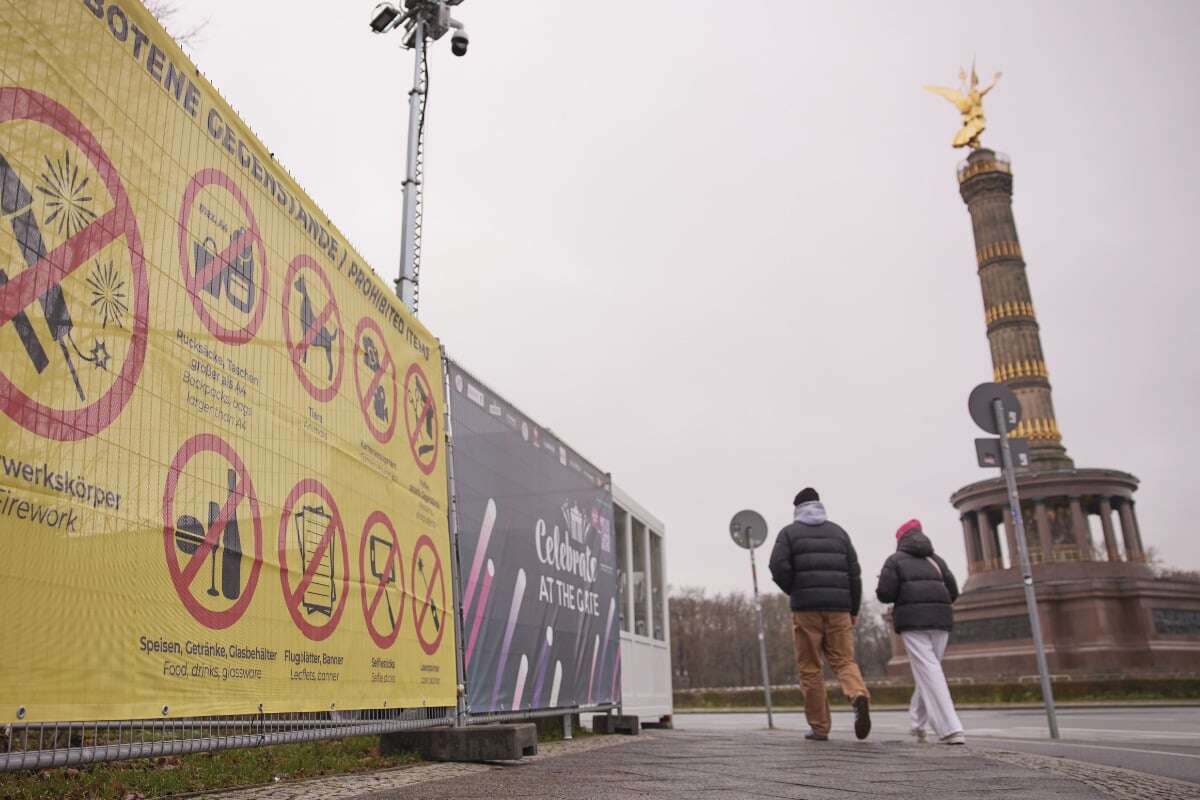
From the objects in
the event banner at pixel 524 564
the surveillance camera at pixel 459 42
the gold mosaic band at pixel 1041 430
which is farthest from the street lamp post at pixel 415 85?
the gold mosaic band at pixel 1041 430

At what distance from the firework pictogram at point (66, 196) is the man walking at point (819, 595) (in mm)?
7035

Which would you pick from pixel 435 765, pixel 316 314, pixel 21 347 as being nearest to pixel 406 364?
pixel 316 314

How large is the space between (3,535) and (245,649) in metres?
1.45

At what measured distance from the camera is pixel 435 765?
5801 millimetres

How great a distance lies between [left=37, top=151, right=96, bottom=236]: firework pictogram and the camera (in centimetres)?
317

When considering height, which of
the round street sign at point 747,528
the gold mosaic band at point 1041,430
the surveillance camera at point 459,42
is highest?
the gold mosaic band at point 1041,430

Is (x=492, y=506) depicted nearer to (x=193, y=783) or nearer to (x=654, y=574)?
(x=193, y=783)

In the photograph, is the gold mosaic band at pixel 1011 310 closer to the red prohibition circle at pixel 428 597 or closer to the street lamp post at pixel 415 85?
the street lamp post at pixel 415 85

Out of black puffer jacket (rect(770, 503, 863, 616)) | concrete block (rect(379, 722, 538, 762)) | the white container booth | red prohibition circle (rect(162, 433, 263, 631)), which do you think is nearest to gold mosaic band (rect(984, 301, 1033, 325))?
the white container booth

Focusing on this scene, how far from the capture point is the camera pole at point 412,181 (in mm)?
8891

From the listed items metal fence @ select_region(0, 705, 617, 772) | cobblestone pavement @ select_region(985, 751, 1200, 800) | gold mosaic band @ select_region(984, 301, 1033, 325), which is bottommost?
cobblestone pavement @ select_region(985, 751, 1200, 800)

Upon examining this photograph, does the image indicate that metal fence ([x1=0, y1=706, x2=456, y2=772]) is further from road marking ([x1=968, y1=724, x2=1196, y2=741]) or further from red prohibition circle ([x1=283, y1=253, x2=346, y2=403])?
road marking ([x1=968, y1=724, x2=1196, y2=741])

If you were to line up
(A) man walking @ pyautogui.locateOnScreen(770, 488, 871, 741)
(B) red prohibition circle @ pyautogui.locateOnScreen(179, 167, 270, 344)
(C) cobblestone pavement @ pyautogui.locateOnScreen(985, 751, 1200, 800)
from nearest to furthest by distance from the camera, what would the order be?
1. (B) red prohibition circle @ pyautogui.locateOnScreen(179, 167, 270, 344)
2. (C) cobblestone pavement @ pyautogui.locateOnScreen(985, 751, 1200, 800)
3. (A) man walking @ pyautogui.locateOnScreen(770, 488, 871, 741)

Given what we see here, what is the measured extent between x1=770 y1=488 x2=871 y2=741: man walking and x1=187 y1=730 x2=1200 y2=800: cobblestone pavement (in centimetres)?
181
